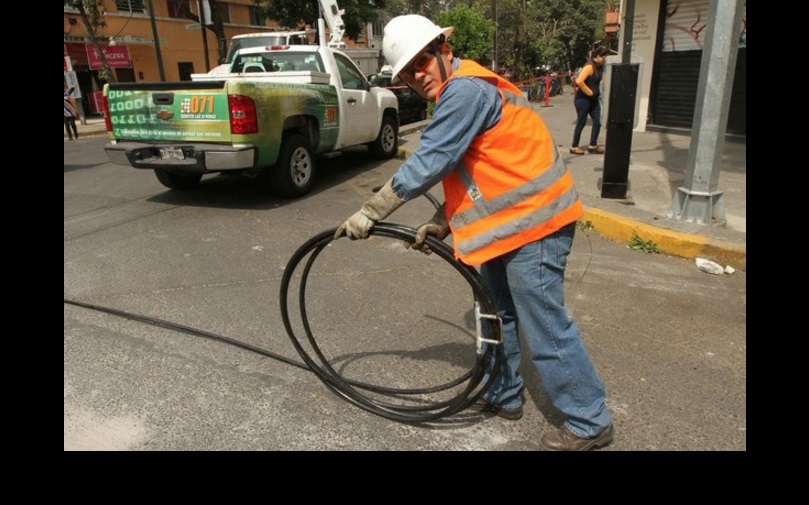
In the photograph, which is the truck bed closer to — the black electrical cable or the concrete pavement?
the concrete pavement

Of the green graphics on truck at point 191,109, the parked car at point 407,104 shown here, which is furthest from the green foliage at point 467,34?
the green graphics on truck at point 191,109

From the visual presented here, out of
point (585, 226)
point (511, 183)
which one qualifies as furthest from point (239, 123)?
point (511, 183)

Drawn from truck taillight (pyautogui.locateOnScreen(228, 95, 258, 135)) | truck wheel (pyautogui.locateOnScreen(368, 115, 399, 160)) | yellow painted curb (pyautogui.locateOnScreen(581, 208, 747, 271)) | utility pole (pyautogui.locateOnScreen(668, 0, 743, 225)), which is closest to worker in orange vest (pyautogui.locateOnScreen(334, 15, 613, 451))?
yellow painted curb (pyautogui.locateOnScreen(581, 208, 747, 271))

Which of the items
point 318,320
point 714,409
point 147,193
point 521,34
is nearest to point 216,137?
point 147,193

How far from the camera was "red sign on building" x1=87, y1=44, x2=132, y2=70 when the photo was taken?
85.4 feet

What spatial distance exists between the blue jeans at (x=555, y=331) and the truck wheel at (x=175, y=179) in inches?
254

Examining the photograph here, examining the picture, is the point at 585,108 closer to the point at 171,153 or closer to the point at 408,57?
the point at 171,153

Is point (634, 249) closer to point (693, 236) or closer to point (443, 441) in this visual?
point (693, 236)

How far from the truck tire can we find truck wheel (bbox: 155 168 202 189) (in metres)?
1.50

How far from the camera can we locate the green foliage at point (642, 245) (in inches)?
203

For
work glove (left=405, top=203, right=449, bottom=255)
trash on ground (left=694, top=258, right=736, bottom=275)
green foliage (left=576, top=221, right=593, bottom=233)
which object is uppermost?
work glove (left=405, top=203, right=449, bottom=255)

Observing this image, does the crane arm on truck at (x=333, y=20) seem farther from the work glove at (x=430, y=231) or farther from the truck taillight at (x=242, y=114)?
the work glove at (x=430, y=231)

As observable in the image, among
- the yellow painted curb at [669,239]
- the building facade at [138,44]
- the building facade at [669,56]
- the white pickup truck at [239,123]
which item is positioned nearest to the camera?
the yellow painted curb at [669,239]

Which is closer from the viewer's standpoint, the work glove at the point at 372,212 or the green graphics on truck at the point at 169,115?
the work glove at the point at 372,212
